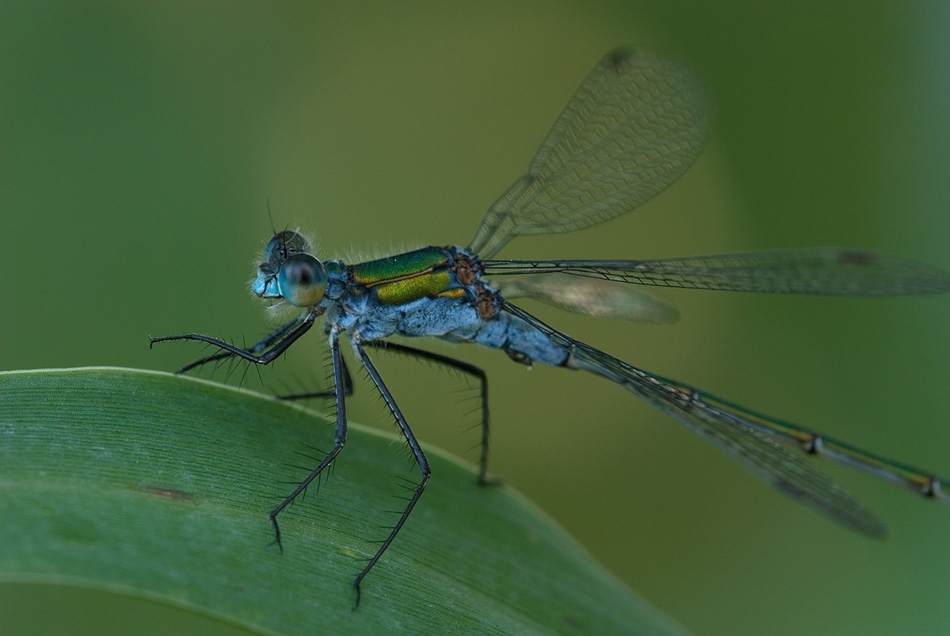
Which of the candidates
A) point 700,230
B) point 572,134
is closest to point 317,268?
point 572,134

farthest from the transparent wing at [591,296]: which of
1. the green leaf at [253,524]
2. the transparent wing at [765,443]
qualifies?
the green leaf at [253,524]

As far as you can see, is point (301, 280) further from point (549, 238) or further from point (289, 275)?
point (549, 238)

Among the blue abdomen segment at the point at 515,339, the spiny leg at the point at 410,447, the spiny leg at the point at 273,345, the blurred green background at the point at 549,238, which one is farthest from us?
the blurred green background at the point at 549,238

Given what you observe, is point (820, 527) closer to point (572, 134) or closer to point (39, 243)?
point (572, 134)

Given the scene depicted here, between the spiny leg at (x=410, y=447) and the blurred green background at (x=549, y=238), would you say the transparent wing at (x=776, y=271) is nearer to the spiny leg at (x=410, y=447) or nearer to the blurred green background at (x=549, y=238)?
the spiny leg at (x=410, y=447)

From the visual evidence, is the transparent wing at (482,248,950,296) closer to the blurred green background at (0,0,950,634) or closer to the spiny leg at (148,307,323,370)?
the spiny leg at (148,307,323,370)

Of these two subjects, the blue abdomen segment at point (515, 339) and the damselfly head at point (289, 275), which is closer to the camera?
the damselfly head at point (289, 275)
